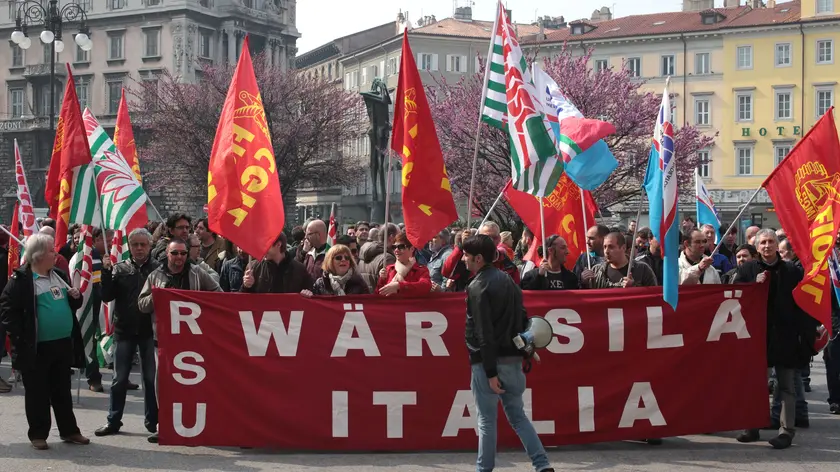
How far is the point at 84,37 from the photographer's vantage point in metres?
28.9

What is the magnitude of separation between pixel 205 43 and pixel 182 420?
77109 mm

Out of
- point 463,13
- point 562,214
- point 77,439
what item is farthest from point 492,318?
point 463,13

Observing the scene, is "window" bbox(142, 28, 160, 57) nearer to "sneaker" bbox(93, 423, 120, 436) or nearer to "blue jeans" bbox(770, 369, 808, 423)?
"sneaker" bbox(93, 423, 120, 436)

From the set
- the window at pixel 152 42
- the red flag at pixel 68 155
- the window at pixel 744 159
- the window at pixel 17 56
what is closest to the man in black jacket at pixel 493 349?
the red flag at pixel 68 155

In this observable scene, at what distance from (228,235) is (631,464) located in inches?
139

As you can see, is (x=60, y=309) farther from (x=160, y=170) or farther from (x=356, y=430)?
(x=160, y=170)

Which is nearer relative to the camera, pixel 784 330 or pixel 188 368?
pixel 188 368

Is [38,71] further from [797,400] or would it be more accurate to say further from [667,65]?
[797,400]

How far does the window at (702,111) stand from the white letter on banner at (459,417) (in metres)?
61.4

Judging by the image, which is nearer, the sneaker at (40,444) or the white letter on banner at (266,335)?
the white letter on banner at (266,335)

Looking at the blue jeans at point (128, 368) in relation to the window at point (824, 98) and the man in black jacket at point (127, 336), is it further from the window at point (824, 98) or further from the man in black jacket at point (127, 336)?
the window at point (824, 98)

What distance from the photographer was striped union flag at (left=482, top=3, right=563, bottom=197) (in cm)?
1018

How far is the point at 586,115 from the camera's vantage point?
145 ft

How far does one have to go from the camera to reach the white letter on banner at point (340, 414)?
8.83 metres
